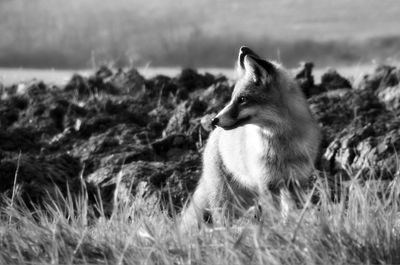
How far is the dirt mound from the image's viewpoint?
7984 mm

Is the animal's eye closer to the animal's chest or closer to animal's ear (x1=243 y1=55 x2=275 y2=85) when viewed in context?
animal's ear (x1=243 y1=55 x2=275 y2=85)

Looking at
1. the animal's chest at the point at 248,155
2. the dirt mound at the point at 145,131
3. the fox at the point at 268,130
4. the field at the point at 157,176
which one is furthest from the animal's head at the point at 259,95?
the dirt mound at the point at 145,131

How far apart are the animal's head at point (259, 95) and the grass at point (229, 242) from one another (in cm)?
157

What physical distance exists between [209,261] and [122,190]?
326 centimetres

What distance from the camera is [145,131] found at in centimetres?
915

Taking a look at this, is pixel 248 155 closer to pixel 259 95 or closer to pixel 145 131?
pixel 259 95

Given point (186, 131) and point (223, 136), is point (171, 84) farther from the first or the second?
point (223, 136)

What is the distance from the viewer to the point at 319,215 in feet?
15.3

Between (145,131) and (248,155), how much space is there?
7.76 ft

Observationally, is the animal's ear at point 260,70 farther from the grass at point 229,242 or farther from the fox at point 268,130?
the grass at point 229,242

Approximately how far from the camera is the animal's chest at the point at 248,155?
6.89 metres

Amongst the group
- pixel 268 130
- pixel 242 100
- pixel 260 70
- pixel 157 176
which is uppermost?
pixel 260 70

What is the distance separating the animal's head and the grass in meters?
1.57

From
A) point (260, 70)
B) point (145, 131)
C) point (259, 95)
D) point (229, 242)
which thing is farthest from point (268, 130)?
point (145, 131)
